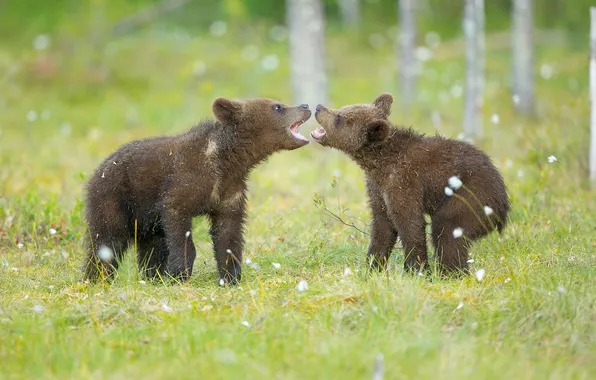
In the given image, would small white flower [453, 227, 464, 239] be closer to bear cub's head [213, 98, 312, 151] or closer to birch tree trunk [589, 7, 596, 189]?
bear cub's head [213, 98, 312, 151]

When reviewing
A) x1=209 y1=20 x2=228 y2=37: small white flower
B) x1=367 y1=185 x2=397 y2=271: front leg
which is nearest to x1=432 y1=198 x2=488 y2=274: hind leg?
x1=367 y1=185 x2=397 y2=271: front leg

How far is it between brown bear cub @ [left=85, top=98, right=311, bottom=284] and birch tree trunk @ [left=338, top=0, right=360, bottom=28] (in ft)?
90.2

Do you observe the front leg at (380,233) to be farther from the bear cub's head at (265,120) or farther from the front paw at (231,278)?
the front paw at (231,278)

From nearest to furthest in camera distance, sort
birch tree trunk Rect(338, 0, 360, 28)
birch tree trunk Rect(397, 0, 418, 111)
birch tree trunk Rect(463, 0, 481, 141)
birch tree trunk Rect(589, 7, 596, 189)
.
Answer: birch tree trunk Rect(589, 7, 596, 189), birch tree trunk Rect(463, 0, 481, 141), birch tree trunk Rect(397, 0, 418, 111), birch tree trunk Rect(338, 0, 360, 28)

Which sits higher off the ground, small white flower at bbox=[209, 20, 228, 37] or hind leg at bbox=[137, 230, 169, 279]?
small white flower at bbox=[209, 20, 228, 37]

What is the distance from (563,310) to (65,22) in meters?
27.6

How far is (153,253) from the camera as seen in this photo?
7.75 metres

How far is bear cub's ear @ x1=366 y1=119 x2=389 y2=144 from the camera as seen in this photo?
→ 725 centimetres

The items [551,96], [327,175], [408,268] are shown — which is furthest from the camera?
[551,96]

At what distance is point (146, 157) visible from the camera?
288 inches

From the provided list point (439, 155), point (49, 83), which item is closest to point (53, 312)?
point (439, 155)

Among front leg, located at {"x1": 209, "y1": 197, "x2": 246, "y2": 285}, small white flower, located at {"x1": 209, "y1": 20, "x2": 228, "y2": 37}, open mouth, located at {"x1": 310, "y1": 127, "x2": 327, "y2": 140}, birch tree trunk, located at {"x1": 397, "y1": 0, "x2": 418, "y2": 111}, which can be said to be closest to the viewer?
front leg, located at {"x1": 209, "y1": 197, "x2": 246, "y2": 285}

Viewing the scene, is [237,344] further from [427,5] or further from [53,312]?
[427,5]

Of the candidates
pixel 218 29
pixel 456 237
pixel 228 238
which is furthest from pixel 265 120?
pixel 218 29
